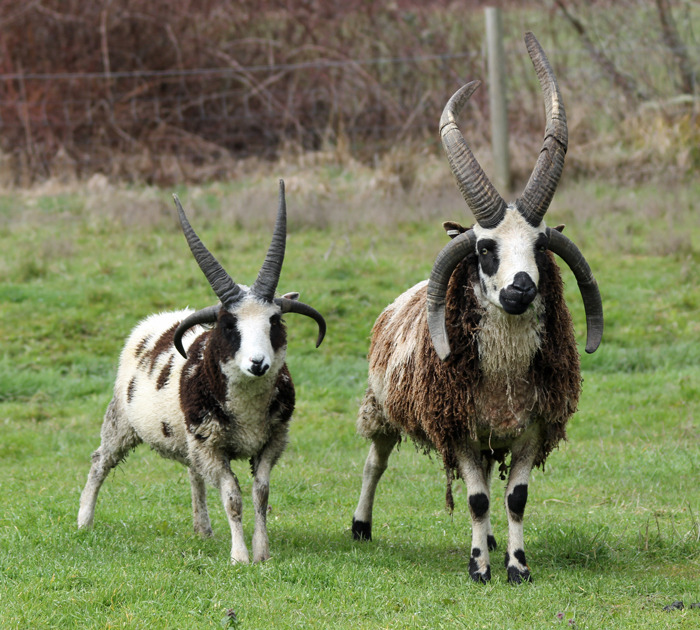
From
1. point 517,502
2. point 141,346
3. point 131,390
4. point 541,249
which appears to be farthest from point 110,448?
point 541,249

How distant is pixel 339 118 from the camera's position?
65.6 feet

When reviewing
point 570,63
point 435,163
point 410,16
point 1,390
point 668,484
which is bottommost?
point 668,484

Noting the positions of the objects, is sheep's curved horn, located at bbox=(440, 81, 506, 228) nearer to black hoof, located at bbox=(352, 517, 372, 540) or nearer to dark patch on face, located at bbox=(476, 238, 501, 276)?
dark patch on face, located at bbox=(476, 238, 501, 276)

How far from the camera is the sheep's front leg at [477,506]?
6.44 metres

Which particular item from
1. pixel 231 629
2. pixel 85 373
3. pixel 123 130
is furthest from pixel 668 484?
pixel 123 130

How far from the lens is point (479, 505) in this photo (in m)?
6.57

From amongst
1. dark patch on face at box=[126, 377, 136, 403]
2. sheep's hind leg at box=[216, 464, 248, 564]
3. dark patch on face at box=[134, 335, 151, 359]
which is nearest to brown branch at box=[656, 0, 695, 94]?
dark patch on face at box=[134, 335, 151, 359]

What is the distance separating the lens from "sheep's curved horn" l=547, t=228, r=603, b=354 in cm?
654

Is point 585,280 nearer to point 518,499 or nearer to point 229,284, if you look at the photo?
point 518,499

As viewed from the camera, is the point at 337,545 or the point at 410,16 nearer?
the point at 337,545

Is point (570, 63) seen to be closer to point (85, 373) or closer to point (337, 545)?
point (85, 373)

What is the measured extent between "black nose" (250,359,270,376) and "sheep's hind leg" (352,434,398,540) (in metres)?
1.45

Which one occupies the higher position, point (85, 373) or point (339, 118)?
point (339, 118)

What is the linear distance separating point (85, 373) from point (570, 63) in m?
12.2
